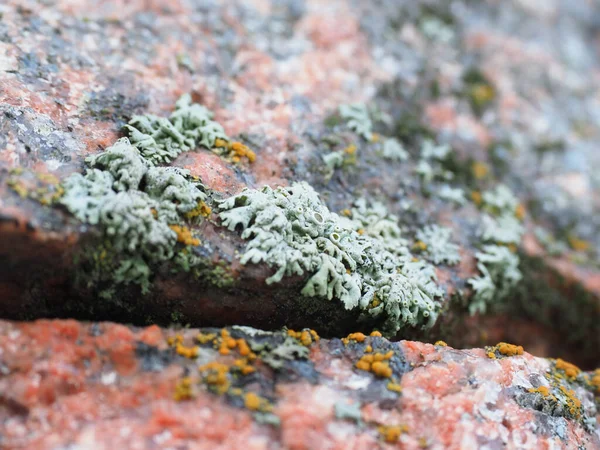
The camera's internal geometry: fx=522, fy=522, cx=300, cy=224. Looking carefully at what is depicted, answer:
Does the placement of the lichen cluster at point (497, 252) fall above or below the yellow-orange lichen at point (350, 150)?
below

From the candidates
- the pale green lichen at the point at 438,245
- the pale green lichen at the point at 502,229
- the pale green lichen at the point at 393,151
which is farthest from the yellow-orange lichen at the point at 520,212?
the pale green lichen at the point at 393,151

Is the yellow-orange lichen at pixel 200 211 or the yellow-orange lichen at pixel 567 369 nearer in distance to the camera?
the yellow-orange lichen at pixel 200 211

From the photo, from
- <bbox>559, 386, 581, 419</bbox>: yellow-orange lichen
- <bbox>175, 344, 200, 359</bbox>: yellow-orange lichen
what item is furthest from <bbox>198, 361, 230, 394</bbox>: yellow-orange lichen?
<bbox>559, 386, 581, 419</bbox>: yellow-orange lichen

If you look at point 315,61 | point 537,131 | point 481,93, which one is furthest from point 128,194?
point 537,131

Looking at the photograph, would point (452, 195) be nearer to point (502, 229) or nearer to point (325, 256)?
point (502, 229)

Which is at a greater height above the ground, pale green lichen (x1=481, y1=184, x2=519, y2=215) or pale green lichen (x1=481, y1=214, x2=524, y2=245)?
pale green lichen (x1=481, y1=184, x2=519, y2=215)

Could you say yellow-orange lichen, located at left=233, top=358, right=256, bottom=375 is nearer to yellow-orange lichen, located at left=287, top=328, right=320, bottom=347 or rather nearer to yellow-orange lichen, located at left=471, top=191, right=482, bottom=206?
yellow-orange lichen, located at left=287, top=328, right=320, bottom=347

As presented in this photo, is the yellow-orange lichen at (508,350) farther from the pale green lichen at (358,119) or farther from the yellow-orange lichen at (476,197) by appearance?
the pale green lichen at (358,119)

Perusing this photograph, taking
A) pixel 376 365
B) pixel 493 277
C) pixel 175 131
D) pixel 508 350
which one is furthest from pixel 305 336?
pixel 493 277
